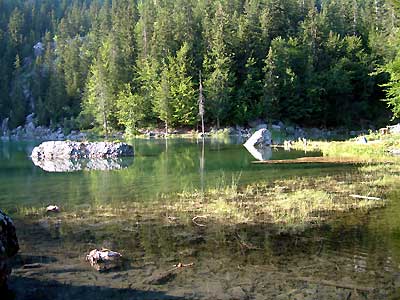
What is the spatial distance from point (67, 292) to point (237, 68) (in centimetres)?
8412

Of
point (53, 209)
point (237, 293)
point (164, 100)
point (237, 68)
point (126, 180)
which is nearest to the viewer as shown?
point (237, 293)

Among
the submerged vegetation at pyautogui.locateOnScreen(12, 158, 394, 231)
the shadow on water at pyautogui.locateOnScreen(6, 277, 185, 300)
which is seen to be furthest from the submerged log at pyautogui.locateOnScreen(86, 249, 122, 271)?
the submerged vegetation at pyautogui.locateOnScreen(12, 158, 394, 231)

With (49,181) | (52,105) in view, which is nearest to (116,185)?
(49,181)

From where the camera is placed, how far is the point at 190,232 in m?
13.5

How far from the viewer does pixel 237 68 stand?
90.5m

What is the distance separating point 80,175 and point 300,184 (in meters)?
14.5

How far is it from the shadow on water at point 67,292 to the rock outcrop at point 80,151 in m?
34.2

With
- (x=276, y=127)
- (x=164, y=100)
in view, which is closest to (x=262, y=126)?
(x=276, y=127)

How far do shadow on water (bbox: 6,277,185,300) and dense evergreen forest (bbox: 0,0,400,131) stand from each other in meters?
73.4

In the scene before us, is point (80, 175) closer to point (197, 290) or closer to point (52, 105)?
point (197, 290)

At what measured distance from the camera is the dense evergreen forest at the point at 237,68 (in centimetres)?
8456

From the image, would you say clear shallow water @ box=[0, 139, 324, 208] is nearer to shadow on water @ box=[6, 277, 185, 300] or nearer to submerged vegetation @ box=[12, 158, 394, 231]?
submerged vegetation @ box=[12, 158, 394, 231]

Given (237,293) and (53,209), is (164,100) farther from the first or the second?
(237,293)

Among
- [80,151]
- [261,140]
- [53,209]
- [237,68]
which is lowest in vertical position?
[53,209]
